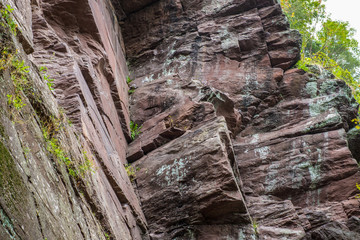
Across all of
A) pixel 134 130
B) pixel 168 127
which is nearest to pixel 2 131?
pixel 168 127

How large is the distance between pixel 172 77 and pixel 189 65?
1258mm

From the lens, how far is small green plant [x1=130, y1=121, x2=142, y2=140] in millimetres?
13244

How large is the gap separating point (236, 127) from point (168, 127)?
2.40 m

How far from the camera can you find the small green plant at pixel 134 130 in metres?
13.2

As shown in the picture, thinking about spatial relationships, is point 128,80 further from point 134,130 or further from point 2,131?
point 2,131

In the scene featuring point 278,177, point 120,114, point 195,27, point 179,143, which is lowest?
point 278,177

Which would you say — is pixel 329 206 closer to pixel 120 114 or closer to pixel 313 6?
pixel 120 114

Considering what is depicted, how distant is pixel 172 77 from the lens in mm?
14945

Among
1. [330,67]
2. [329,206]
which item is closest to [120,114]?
[329,206]

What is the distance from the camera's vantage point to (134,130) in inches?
531

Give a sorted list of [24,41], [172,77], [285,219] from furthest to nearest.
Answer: [172,77], [285,219], [24,41]

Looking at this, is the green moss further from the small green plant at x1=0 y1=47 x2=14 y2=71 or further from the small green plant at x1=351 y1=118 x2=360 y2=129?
the small green plant at x1=351 y1=118 x2=360 y2=129

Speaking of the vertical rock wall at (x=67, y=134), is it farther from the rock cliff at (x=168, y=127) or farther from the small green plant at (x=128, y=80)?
the small green plant at (x=128, y=80)

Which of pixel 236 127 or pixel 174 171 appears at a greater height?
pixel 174 171
